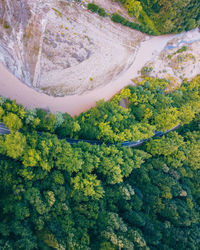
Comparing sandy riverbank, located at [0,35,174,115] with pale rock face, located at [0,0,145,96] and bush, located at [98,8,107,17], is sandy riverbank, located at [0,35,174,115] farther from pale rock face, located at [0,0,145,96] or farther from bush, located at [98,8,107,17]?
bush, located at [98,8,107,17]

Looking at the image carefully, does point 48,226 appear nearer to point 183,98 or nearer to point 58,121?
point 58,121

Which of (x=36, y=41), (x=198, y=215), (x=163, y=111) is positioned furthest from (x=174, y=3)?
(x=198, y=215)

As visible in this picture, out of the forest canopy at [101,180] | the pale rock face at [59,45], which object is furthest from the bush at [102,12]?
the forest canopy at [101,180]

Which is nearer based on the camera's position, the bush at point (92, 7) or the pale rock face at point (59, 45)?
the pale rock face at point (59, 45)

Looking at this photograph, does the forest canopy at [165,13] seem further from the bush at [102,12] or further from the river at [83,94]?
the bush at [102,12]

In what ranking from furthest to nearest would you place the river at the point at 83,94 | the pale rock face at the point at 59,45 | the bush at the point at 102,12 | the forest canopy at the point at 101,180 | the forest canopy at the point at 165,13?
the forest canopy at the point at 165,13
the bush at the point at 102,12
the river at the point at 83,94
the pale rock face at the point at 59,45
the forest canopy at the point at 101,180

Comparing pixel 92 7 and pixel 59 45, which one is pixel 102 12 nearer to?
pixel 92 7
